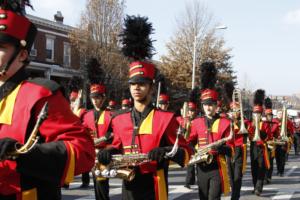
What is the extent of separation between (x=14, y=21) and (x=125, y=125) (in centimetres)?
295

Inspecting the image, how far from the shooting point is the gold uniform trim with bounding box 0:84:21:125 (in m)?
2.79

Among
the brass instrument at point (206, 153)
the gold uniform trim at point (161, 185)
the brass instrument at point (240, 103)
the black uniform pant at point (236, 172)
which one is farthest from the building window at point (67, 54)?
the gold uniform trim at point (161, 185)

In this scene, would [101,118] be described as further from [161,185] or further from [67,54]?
[67,54]

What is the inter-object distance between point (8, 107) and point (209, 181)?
536cm

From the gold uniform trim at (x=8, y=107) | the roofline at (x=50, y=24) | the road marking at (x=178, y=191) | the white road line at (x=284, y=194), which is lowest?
the white road line at (x=284, y=194)

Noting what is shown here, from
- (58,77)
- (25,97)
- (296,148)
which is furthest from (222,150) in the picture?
(58,77)

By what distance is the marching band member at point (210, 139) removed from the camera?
25.3 feet

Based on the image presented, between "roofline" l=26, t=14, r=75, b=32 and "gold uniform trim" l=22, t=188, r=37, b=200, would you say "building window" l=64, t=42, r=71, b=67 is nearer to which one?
"roofline" l=26, t=14, r=75, b=32

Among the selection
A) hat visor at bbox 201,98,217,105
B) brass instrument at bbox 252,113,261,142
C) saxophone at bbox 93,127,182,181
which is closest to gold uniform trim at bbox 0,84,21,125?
saxophone at bbox 93,127,182,181

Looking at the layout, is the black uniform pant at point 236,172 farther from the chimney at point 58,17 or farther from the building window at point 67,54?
the chimney at point 58,17

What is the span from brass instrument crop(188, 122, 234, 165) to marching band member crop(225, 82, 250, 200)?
2079 millimetres

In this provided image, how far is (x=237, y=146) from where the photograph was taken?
1191cm

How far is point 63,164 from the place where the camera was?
2.67 metres

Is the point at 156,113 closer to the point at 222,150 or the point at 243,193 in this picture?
the point at 222,150
